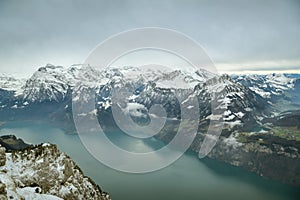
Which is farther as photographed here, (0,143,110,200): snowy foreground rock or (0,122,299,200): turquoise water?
(0,122,299,200): turquoise water

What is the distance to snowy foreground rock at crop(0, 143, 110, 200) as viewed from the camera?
41.9 m

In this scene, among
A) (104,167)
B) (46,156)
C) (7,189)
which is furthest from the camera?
(104,167)

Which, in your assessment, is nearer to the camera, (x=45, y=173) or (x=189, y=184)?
(x=45, y=173)

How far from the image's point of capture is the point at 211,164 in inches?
6314

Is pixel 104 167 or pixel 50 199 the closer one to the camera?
pixel 50 199

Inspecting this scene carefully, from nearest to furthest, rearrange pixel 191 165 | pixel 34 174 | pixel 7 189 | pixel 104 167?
1. pixel 7 189
2. pixel 34 174
3. pixel 104 167
4. pixel 191 165

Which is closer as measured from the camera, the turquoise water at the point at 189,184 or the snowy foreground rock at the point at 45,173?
the snowy foreground rock at the point at 45,173

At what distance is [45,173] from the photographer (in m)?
44.9

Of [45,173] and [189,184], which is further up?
[45,173]

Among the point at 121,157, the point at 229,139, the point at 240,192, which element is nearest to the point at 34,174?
the point at 240,192

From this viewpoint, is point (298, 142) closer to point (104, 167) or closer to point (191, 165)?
point (191, 165)

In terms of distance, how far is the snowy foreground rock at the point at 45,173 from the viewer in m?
41.9

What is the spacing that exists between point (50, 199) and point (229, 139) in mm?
178861

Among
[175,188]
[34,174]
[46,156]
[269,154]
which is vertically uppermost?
[269,154]
